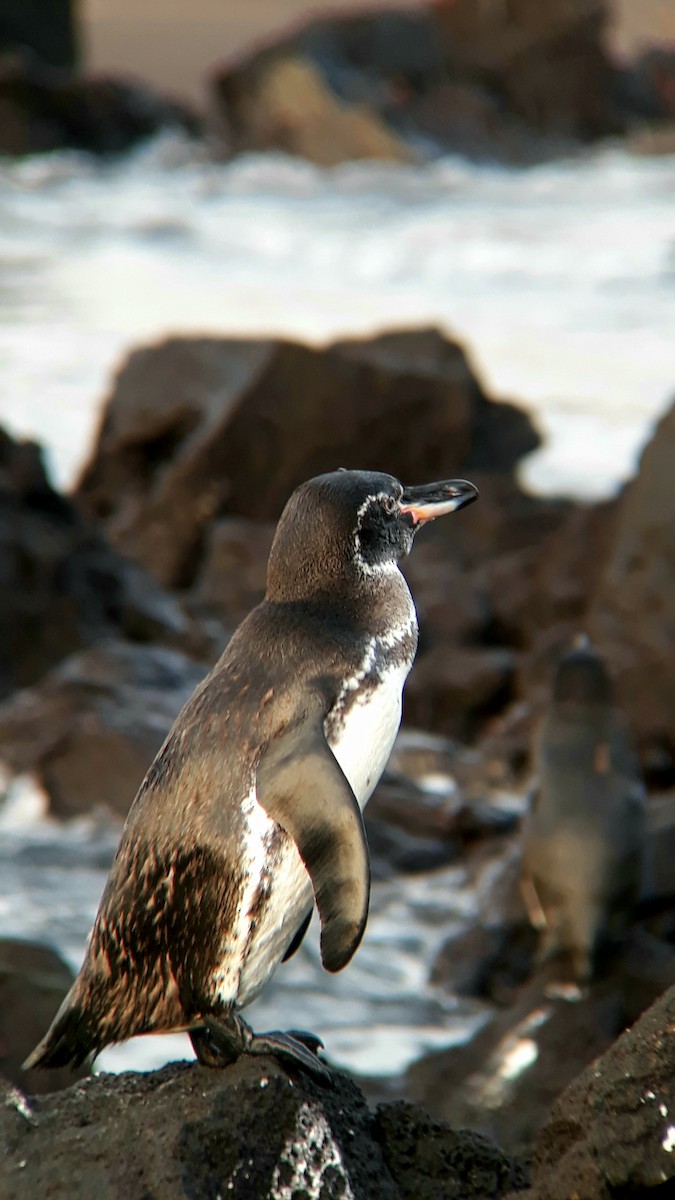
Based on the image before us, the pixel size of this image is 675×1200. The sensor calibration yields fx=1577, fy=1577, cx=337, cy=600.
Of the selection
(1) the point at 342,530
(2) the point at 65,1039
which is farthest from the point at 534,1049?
(1) the point at 342,530

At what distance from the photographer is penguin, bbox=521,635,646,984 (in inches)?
199

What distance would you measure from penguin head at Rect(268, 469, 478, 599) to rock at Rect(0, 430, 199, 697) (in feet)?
17.9

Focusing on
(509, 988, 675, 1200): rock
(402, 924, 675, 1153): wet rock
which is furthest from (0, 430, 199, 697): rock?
(509, 988, 675, 1200): rock

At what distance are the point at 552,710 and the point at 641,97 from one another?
61135 mm

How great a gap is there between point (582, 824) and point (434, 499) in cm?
252

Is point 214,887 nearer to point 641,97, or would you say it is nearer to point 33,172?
point 33,172

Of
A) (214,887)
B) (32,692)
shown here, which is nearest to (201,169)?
(32,692)

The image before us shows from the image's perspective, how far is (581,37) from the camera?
171 feet

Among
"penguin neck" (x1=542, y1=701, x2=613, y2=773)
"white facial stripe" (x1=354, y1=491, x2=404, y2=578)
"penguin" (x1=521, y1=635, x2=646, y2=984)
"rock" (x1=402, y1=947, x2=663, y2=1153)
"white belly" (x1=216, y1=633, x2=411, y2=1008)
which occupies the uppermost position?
"white facial stripe" (x1=354, y1=491, x2=404, y2=578)

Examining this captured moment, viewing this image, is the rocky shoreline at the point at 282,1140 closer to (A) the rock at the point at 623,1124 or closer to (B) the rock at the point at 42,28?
(A) the rock at the point at 623,1124

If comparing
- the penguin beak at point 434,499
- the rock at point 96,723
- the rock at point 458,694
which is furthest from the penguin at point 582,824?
the rock at point 458,694

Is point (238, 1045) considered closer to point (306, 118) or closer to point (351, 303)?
point (351, 303)

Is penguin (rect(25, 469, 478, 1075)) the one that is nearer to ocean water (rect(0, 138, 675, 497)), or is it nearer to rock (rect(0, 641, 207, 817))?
rock (rect(0, 641, 207, 817))

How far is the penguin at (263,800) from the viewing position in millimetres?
2555
